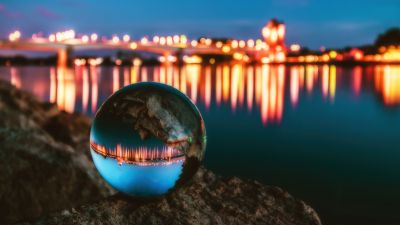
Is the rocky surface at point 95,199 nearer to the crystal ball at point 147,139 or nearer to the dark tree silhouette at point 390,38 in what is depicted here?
the crystal ball at point 147,139

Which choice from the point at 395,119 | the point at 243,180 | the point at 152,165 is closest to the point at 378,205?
the point at 243,180

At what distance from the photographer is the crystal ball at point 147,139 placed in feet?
8.45

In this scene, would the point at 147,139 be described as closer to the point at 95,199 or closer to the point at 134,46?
the point at 95,199

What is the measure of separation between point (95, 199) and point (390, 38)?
13733cm

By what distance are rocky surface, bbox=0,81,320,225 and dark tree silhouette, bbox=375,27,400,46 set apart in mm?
134614

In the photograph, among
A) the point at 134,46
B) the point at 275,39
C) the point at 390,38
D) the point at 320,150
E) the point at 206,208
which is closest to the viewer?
the point at 206,208

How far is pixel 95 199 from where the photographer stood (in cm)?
362

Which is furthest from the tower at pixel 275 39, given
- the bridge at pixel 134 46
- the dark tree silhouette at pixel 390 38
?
the dark tree silhouette at pixel 390 38

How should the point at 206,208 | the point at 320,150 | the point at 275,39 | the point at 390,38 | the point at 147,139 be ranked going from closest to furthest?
1. the point at 147,139
2. the point at 206,208
3. the point at 320,150
4. the point at 390,38
5. the point at 275,39

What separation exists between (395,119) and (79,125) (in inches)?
791

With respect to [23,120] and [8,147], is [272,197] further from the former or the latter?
[23,120]

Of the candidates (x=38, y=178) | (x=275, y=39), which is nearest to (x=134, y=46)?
(x=275, y=39)

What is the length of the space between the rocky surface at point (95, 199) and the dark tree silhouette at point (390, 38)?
13461cm

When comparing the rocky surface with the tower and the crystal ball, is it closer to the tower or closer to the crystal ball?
the crystal ball
